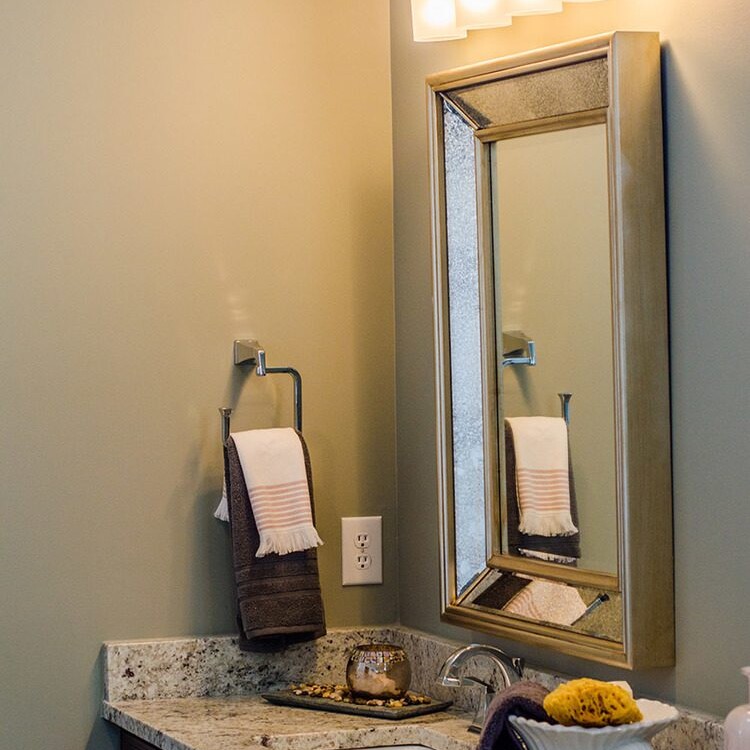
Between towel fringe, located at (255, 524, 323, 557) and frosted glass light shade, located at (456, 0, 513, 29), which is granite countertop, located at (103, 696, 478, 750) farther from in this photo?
frosted glass light shade, located at (456, 0, 513, 29)

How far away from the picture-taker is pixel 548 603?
1.69 metres

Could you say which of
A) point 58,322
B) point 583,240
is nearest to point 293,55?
point 58,322

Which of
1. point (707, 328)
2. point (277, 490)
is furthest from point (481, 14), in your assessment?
point (277, 490)

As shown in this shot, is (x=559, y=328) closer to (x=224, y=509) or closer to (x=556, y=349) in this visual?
(x=556, y=349)

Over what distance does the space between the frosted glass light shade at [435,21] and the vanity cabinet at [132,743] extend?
118cm

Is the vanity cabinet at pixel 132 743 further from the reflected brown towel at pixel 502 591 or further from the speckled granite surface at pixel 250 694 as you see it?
the reflected brown towel at pixel 502 591

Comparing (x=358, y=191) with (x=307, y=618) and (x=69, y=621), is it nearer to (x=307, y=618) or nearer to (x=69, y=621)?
(x=307, y=618)

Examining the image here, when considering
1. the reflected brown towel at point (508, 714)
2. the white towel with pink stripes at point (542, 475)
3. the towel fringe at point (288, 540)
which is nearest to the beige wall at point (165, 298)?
the towel fringe at point (288, 540)

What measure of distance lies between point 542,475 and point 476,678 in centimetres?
34

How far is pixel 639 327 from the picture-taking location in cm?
153

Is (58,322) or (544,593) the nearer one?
(544,593)

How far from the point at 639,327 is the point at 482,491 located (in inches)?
17.0

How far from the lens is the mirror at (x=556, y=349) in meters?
1.53

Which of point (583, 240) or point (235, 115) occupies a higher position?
point (235, 115)
